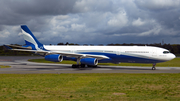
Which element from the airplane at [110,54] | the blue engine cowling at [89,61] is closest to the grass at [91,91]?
the airplane at [110,54]

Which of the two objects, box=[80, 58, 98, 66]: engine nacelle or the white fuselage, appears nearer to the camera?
the white fuselage

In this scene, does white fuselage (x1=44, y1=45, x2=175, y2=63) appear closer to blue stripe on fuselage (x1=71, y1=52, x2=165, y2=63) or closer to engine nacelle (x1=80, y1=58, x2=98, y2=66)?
blue stripe on fuselage (x1=71, y1=52, x2=165, y2=63)

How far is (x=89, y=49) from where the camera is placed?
39.6m

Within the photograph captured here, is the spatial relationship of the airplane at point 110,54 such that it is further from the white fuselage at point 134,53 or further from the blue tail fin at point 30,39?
the blue tail fin at point 30,39

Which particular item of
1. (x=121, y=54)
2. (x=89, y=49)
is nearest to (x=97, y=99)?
(x=121, y=54)

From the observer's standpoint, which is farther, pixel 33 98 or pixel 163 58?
pixel 163 58

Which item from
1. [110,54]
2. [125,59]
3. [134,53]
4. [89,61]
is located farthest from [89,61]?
[134,53]

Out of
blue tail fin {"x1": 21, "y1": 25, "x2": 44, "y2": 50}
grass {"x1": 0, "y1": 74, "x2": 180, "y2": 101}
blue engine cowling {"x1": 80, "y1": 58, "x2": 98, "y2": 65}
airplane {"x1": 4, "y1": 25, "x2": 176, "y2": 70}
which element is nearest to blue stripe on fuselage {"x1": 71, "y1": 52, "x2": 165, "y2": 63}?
airplane {"x1": 4, "y1": 25, "x2": 176, "y2": 70}

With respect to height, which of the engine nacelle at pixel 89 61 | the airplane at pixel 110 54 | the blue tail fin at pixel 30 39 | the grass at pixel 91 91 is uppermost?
the blue tail fin at pixel 30 39

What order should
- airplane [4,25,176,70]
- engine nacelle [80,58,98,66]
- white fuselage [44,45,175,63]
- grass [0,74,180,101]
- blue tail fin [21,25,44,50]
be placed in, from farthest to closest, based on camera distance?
blue tail fin [21,25,44,50], engine nacelle [80,58,98,66], airplane [4,25,176,70], white fuselage [44,45,175,63], grass [0,74,180,101]

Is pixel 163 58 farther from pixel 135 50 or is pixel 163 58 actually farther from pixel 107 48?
pixel 107 48

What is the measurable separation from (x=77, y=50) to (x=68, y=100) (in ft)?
96.2

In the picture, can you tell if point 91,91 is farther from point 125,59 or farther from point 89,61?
point 125,59

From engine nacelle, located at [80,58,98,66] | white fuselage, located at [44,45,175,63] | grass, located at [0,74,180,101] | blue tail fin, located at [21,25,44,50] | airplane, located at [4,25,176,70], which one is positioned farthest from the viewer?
blue tail fin, located at [21,25,44,50]
